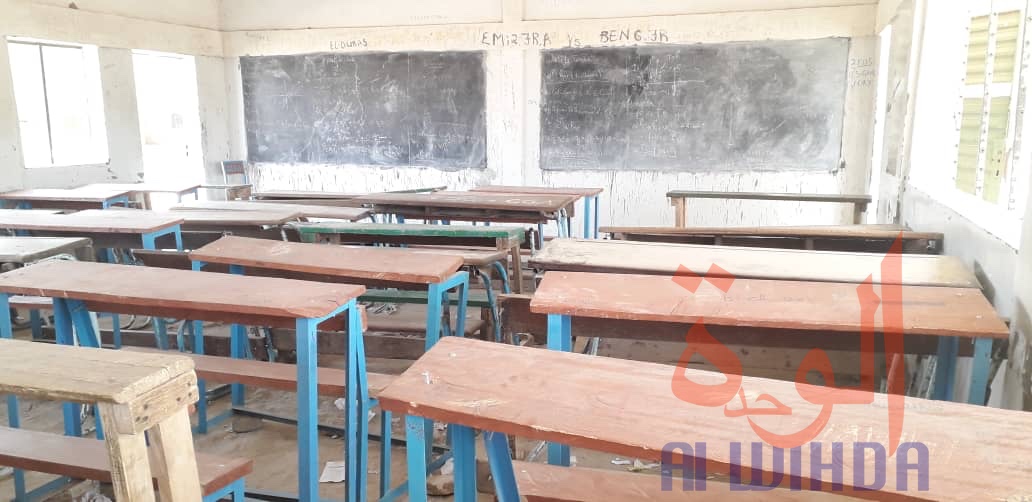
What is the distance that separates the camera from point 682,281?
1954 millimetres

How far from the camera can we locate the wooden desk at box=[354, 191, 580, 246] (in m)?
4.09

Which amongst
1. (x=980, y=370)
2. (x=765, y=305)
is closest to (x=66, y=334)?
(x=765, y=305)

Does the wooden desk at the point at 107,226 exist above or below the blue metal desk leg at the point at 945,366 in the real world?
above

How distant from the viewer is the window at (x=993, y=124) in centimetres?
210

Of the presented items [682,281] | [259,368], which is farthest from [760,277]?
[259,368]

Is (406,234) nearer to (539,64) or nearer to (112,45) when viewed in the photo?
(539,64)

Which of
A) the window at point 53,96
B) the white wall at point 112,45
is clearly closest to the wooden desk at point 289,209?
the white wall at point 112,45

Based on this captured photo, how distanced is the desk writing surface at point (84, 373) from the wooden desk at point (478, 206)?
2.92 metres

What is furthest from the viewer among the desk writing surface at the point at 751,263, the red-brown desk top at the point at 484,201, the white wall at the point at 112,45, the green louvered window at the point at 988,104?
the white wall at the point at 112,45

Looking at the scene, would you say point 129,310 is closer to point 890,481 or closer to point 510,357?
point 510,357

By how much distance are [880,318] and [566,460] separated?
85 cm

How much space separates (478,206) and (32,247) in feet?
7.40

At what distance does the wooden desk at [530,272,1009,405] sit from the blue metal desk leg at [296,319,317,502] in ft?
1.98

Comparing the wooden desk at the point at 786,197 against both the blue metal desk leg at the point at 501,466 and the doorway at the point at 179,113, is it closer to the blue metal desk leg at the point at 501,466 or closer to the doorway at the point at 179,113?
the blue metal desk leg at the point at 501,466
